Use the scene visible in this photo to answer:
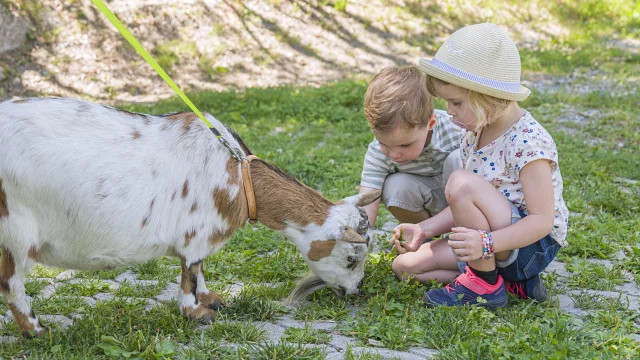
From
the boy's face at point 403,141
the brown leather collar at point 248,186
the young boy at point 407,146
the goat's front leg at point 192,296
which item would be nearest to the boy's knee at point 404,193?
the young boy at point 407,146

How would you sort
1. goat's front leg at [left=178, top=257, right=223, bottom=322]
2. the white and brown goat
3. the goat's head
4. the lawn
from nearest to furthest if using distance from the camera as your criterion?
1. the lawn
2. the white and brown goat
3. goat's front leg at [left=178, top=257, right=223, bottom=322]
4. the goat's head

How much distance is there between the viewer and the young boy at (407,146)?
11.9 ft

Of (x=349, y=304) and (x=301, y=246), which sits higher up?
(x=301, y=246)

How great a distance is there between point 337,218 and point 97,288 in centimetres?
143

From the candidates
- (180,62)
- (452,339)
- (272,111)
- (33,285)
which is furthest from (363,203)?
(180,62)

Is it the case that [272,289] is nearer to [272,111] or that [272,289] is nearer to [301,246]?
[301,246]

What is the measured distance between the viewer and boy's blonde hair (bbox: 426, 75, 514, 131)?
10.7 ft

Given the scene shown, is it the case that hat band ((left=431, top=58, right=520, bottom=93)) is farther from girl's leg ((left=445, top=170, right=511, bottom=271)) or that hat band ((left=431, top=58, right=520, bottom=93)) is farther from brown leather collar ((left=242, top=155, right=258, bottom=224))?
brown leather collar ((left=242, top=155, right=258, bottom=224))

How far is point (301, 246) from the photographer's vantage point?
3.60 metres

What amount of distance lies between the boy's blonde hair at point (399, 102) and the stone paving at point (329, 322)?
107cm

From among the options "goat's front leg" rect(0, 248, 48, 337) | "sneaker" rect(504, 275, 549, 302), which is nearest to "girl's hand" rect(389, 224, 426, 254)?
"sneaker" rect(504, 275, 549, 302)

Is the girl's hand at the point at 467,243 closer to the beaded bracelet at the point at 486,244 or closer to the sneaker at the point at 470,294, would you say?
the beaded bracelet at the point at 486,244

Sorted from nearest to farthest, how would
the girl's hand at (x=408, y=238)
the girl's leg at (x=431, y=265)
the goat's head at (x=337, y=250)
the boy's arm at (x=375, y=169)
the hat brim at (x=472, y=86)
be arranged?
the hat brim at (x=472, y=86), the goat's head at (x=337, y=250), the girl's hand at (x=408, y=238), the girl's leg at (x=431, y=265), the boy's arm at (x=375, y=169)

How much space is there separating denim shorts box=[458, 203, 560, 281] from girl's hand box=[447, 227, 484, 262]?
0.86ft
